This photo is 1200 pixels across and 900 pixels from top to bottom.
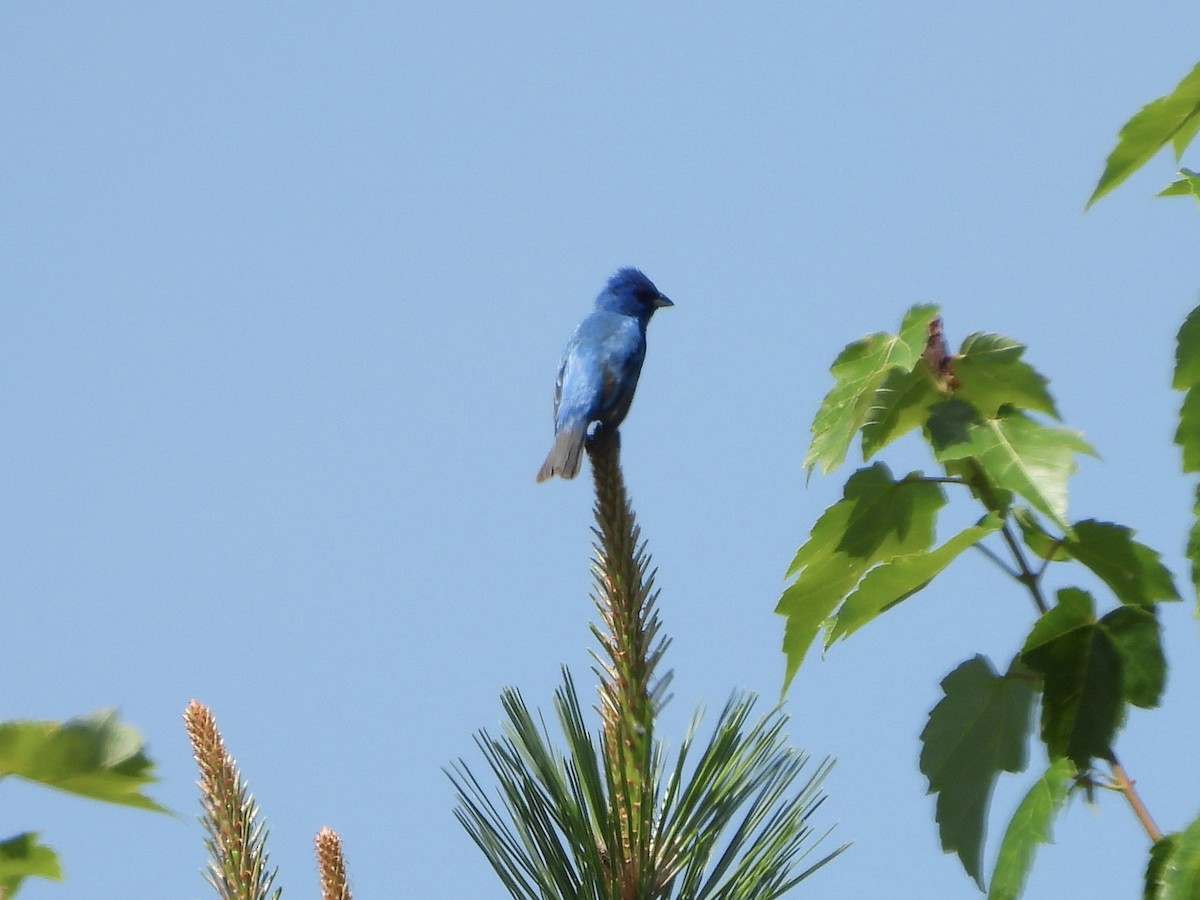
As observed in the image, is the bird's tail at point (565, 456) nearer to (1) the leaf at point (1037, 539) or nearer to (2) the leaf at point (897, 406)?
(2) the leaf at point (897, 406)

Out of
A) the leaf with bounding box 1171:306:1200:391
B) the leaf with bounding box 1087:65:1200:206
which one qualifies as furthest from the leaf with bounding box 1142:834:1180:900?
the leaf with bounding box 1087:65:1200:206

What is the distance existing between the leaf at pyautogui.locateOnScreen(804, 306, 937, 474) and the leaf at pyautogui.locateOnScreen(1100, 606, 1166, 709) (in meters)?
0.40

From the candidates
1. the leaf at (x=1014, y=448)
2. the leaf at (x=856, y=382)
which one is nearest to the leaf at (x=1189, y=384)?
the leaf at (x=1014, y=448)

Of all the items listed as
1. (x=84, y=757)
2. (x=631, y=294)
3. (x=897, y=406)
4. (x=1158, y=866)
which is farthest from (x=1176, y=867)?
(x=631, y=294)

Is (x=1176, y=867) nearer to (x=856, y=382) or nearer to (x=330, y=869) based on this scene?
(x=856, y=382)

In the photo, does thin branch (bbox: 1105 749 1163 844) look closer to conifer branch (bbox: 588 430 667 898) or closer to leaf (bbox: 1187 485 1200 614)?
leaf (bbox: 1187 485 1200 614)

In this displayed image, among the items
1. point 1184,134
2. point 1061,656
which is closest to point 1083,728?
point 1061,656

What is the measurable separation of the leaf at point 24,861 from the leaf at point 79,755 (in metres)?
0.12

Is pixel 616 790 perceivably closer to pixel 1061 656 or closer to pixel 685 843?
pixel 685 843

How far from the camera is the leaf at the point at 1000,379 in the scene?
1.88 m

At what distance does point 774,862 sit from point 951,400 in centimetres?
93

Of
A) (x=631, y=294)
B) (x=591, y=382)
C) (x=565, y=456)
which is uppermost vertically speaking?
(x=631, y=294)

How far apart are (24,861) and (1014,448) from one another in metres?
1.21

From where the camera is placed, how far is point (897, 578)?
5.83ft
